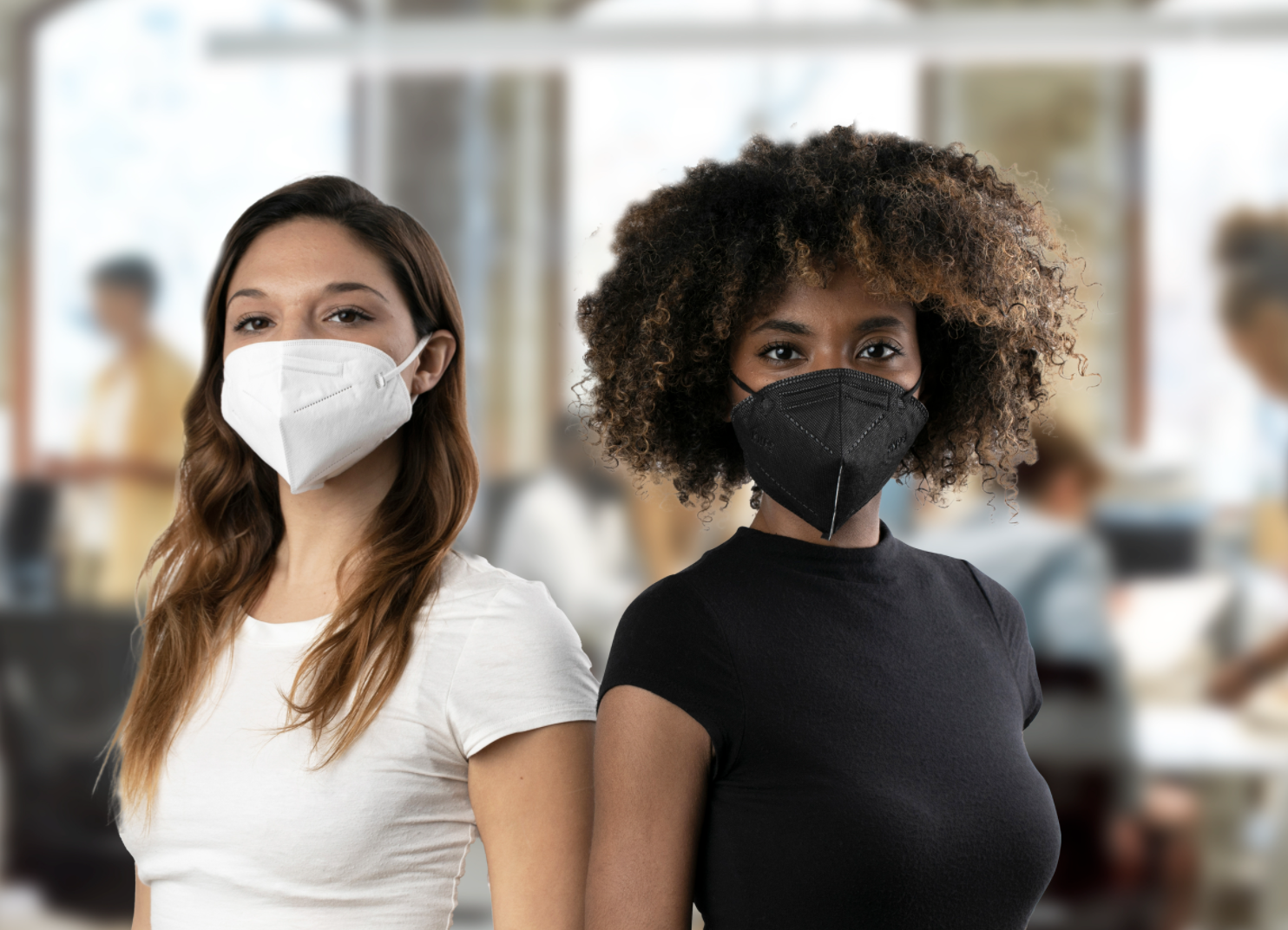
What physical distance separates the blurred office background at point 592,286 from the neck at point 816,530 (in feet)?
6.58

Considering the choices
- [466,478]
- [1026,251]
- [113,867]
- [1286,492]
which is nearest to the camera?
[1026,251]

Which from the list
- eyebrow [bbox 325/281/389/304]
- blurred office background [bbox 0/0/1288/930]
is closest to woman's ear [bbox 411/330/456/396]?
eyebrow [bbox 325/281/389/304]

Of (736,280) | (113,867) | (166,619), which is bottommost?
(113,867)

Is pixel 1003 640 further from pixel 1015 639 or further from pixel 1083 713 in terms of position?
pixel 1083 713

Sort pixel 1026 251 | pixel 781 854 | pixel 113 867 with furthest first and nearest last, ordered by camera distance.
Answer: pixel 113 867, pixel 1026 251, pixel 781 854

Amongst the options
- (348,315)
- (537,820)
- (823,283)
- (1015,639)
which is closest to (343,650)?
(537,820)

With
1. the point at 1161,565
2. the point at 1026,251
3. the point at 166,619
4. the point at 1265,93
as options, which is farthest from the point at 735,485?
the point at 1265,93

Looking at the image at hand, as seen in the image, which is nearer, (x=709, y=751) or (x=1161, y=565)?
(x=709, y=751)

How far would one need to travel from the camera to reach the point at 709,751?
1146 millimetres

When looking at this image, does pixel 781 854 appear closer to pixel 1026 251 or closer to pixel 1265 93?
pixel 1026 251

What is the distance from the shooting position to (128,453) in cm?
379

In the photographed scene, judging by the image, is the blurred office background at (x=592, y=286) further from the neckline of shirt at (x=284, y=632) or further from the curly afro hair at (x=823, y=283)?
the neckline of shirt at (x=284, y=632)

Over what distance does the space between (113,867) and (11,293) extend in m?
1.88

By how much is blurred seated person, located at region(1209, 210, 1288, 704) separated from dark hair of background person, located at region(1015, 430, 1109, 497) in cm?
53
